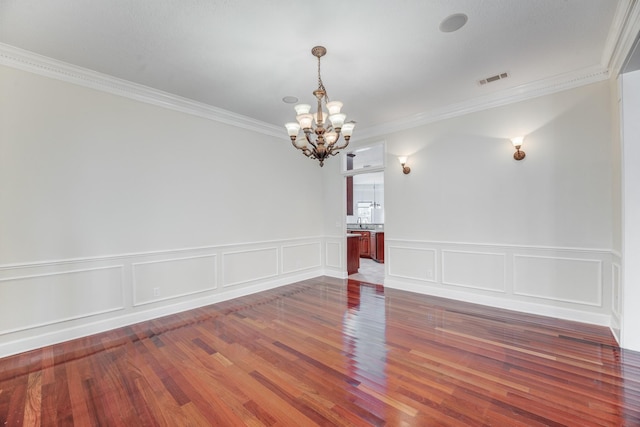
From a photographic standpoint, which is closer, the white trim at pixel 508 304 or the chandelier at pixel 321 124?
the chandelier at pixel 321 124

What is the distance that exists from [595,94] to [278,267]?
512cm

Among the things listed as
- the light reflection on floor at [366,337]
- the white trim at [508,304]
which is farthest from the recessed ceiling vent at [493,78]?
the light reflection on floor at [366,337]

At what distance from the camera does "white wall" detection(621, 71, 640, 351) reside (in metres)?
2.72

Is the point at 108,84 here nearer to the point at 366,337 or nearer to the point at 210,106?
the point at 210,106

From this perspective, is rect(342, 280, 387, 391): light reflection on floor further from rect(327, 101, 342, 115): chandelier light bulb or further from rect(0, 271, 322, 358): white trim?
rect(327, 101, 342, 115): chandelier light bulb

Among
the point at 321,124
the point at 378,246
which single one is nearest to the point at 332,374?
the point at 321,124

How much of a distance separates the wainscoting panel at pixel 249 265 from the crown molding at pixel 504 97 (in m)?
3.07

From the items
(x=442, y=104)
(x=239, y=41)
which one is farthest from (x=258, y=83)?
(x=442, y=104)

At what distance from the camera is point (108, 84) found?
342 cm

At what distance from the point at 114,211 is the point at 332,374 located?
3.12 m

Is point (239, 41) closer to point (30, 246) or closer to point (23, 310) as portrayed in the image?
point (30, 246)

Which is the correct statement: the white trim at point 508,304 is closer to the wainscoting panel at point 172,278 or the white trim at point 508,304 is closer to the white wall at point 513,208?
the white wall at point 513,208

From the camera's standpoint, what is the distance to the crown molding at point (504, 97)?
3.39 metres

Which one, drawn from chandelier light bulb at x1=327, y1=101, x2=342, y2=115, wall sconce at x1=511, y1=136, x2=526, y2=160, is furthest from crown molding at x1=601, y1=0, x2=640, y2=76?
chandelier light bulb at x1=327, y1=101, x2=342, y2=115
